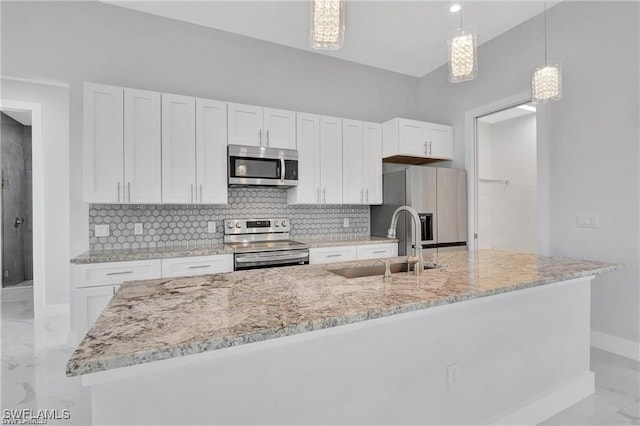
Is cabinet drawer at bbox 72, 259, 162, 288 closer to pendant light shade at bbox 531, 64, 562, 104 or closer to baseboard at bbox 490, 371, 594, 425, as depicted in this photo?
baseboard at bbox 490, 371, 594, 425

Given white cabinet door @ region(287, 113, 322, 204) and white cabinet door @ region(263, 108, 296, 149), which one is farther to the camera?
white cabinet door @ region(287, 113, 322, 204)

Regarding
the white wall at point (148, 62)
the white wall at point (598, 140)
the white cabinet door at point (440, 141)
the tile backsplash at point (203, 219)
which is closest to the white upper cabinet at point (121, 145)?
the tile backsplash at point (203, 219)

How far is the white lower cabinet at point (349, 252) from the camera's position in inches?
134

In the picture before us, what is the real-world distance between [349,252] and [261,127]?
5.34 ft

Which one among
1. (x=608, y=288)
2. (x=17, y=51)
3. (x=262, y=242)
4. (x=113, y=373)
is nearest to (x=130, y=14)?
(x=17, y=51)

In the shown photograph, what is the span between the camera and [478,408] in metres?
1.67

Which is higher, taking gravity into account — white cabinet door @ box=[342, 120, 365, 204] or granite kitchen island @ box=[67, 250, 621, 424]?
white cabinet door @ box=[342, 120, 365, 204]

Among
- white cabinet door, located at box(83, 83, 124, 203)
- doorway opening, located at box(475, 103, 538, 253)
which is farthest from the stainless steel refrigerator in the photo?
white cabinet door, located at box(83, 83, 124, 203)

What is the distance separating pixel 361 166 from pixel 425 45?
1639 mm

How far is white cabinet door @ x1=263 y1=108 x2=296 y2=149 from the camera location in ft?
11.3

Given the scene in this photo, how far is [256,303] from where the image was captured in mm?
1184

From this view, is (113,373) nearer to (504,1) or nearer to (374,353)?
(374,353)

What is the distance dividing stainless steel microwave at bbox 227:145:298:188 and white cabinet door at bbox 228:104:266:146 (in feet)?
0.28

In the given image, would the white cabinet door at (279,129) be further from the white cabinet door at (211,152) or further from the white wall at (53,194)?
the white wall at (53,194)
